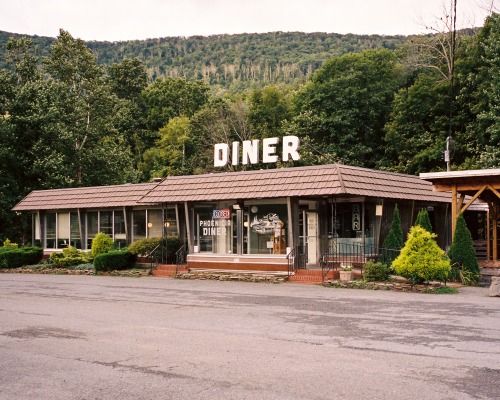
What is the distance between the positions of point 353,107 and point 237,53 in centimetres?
8492

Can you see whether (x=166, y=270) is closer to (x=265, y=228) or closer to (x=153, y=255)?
(x=153, y=255)

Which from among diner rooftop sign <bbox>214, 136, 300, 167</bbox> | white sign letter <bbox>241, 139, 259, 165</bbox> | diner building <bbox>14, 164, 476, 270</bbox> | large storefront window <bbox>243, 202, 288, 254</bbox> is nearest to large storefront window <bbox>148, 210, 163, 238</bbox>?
diner building <bbox>14, 164, 476, 270</bbox>

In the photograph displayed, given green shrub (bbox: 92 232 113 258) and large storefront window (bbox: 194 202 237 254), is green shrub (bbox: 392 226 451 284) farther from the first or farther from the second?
green shrub (bbox: 92 232 113 258)

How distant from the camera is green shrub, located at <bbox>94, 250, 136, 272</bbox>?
1137 inches

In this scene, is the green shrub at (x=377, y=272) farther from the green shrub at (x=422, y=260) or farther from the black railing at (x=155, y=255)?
the black railing at (x=155, y=255)

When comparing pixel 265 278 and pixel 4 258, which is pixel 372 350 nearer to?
pixel 265 278

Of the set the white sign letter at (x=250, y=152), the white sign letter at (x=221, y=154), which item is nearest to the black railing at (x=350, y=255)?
the white sign letter at (x=250, y=152)

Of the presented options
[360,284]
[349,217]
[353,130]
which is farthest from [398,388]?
[353,130]

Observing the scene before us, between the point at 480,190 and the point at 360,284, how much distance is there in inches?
218

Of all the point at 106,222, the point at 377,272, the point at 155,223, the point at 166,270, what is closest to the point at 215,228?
the point at 166,270

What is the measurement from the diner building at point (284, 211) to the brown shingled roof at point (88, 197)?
3.84ft

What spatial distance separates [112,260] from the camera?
29109 mm

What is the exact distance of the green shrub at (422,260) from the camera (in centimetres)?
1948

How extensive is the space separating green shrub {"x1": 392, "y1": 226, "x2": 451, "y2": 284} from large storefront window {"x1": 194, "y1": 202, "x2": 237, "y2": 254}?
9.21m
